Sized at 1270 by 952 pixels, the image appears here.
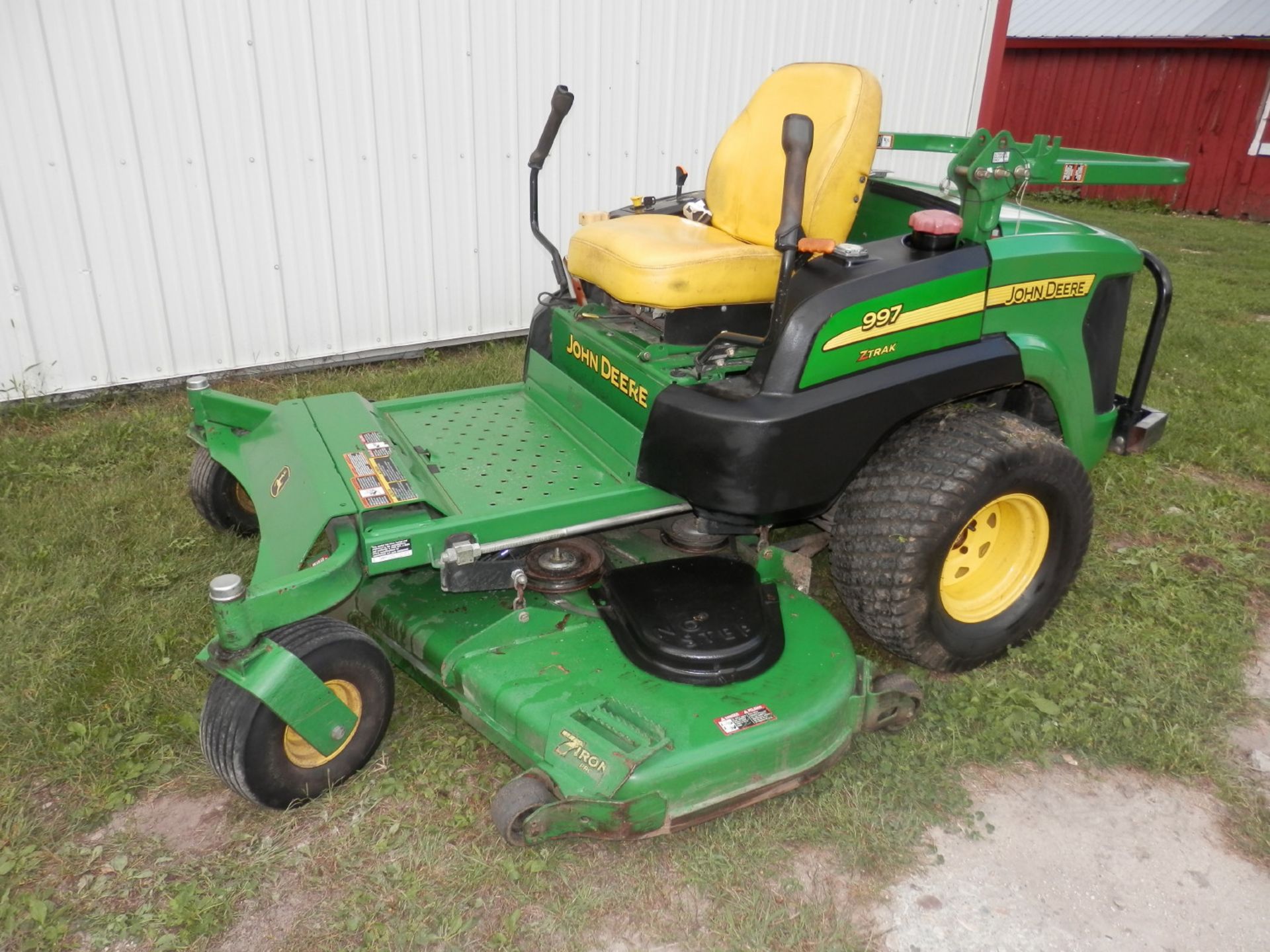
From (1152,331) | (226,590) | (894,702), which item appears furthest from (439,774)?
(1152,331)

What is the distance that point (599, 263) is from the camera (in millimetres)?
3102

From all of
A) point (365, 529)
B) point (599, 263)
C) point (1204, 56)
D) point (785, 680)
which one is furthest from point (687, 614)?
point (1204, 56)

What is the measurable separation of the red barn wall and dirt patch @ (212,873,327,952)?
12.5 metres

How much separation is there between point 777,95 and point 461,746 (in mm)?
2199

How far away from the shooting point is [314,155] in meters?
5.11

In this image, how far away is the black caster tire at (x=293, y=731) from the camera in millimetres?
2342

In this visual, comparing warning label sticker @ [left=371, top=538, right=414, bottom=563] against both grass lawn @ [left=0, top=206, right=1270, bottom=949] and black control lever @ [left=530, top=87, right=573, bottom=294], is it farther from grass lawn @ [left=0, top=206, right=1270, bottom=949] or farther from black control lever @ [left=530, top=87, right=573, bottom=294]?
black control lever @ [left=530, top=87, right=573, bottom=294]

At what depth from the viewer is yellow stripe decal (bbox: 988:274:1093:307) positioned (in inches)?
114

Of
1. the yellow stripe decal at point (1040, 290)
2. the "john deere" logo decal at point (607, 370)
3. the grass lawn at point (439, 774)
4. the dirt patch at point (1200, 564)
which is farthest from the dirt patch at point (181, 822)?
the dirt patch at point (1200, 564)

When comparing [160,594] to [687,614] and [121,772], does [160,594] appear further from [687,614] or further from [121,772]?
[687,614]

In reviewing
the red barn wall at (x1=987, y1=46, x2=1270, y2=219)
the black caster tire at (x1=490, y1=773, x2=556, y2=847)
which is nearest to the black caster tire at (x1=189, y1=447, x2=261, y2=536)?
the black caster tire at (x1=490, y1=773, x2=556, y2=847)

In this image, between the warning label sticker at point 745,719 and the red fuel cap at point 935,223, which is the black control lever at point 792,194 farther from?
the warning label sticker at point 745,719

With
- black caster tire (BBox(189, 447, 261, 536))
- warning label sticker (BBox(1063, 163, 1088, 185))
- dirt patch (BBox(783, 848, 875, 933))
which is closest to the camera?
dirt patch (BBox(783, 848, 875, 933))

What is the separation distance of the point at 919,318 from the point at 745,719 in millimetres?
1174
